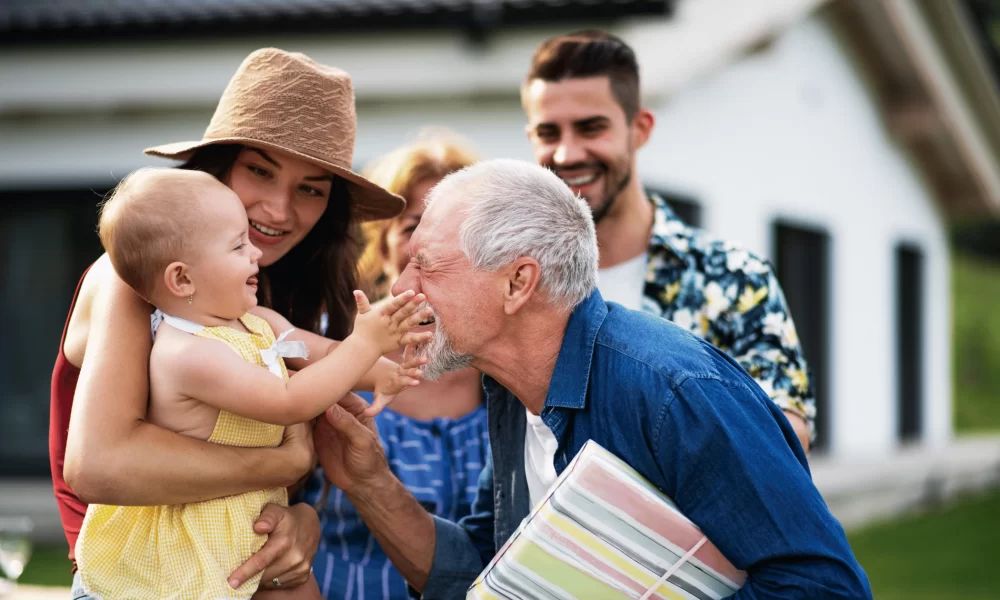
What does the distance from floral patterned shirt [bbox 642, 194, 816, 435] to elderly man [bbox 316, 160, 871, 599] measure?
0.85 meters

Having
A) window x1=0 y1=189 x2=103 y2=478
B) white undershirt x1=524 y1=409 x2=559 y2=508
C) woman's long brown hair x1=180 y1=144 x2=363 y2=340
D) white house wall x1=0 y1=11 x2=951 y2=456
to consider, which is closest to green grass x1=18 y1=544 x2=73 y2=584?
window x1=0 y1=189 x2=103 y2=478

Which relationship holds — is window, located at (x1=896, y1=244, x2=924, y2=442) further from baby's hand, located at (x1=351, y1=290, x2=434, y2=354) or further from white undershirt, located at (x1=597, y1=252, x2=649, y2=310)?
baby's hand, located at (x1=351, y1=290, x2=434, y2=354)

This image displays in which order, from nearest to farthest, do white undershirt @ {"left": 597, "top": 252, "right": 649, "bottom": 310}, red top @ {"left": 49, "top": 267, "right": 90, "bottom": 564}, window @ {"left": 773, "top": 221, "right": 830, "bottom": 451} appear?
red top @ {"left": 49, "top": 267, "right": 90, "bottom": 564} < white undershirt @ {"left": 597, "top": 252, "right": 649, "bottom": 310} < window @ {"left": 773, "top": 221, "right": 830, "bottom": 451}

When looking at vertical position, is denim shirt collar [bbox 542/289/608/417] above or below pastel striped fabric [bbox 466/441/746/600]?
above

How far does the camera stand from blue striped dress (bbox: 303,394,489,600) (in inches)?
126

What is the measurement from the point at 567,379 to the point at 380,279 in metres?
1.93

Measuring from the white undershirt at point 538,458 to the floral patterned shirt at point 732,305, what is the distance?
755mm

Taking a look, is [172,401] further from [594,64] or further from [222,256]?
[594,64]

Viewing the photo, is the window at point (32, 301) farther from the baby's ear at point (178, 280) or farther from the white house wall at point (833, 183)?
the baby's ear at point (178, 280)

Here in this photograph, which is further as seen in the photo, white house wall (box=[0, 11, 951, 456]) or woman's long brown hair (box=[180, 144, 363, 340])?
white house wall (box=[0, 11, 951, 456])

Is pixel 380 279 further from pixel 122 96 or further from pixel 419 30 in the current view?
pixel 122 96

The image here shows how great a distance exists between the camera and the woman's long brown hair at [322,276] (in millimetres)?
3234

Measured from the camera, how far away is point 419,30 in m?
7.02

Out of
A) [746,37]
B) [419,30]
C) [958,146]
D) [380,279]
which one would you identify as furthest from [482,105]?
[958,146]
